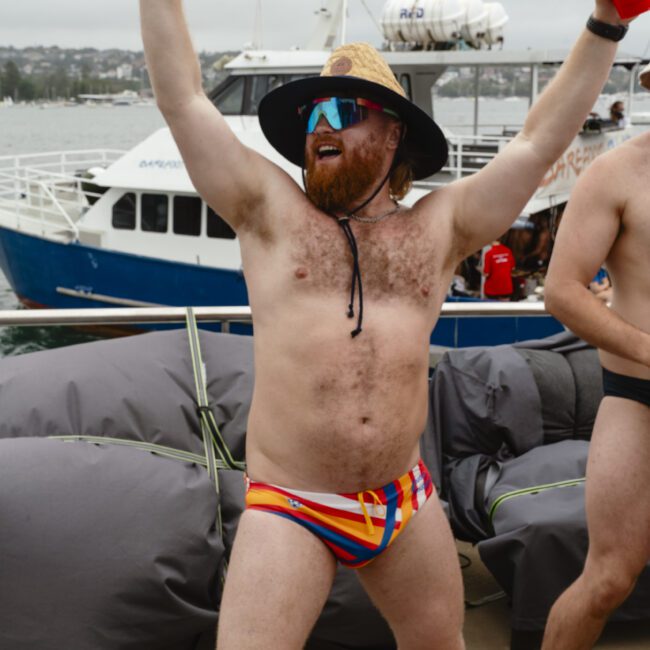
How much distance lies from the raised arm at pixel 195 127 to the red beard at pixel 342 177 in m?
0.10

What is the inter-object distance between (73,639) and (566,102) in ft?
6.53

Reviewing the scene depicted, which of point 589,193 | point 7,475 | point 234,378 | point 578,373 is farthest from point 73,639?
point 578,373

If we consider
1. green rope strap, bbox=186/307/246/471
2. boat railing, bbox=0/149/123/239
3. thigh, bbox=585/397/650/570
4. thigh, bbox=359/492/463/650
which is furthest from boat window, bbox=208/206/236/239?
thigh, bbox=359/492/463/650

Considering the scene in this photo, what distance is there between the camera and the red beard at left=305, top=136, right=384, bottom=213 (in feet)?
7.24

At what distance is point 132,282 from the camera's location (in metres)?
14.0

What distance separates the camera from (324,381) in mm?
2146

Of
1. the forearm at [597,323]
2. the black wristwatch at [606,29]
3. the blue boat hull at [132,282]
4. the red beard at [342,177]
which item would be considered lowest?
the blue boat hull at [132,282]

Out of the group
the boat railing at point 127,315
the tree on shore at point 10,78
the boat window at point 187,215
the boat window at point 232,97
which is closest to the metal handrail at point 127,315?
the boat railing at point 127,315

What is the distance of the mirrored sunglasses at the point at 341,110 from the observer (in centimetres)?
221

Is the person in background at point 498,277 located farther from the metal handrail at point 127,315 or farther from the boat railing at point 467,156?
the metal handrail at point 127,315

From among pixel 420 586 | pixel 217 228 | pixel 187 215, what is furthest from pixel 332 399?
pixel 187 215

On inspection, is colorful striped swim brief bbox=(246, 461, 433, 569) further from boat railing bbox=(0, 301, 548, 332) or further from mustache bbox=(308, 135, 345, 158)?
boat railing bbox=(0, 301, 548, 332)

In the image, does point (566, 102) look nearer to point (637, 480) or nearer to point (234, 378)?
point (637, 480)

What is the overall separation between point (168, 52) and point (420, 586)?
131 cm
